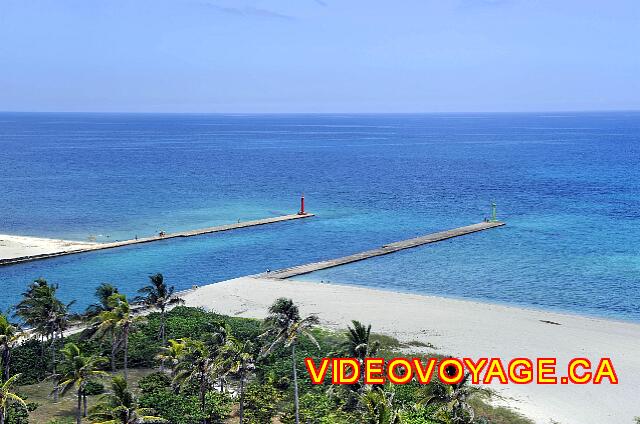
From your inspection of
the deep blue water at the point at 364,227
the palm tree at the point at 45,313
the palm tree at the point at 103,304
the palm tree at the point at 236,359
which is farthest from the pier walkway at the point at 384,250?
the palm tree at the point at 236,359

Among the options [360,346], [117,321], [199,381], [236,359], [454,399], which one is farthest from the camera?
[117,321]

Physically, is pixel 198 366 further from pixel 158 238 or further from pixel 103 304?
pixel 158 238

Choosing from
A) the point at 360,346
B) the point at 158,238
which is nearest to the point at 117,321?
the point at 360,346

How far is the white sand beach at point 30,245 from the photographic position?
88.7m

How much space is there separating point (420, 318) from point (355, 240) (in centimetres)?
4106

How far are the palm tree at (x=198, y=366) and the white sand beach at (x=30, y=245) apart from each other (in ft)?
189

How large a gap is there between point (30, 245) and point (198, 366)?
66.4m

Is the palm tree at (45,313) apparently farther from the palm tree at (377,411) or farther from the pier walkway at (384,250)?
the pier walkway at (384,250)

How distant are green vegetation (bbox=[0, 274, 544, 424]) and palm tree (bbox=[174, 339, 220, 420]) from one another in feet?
0.21

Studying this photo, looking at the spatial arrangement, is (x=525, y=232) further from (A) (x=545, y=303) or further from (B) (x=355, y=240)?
(A) (x=545, y=303)

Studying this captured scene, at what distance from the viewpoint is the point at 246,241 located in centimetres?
10169

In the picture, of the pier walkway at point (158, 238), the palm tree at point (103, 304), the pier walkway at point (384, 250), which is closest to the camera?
the palm tree at point (103, 304)

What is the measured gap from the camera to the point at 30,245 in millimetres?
94250

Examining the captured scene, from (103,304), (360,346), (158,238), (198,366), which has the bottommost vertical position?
(158,238)
